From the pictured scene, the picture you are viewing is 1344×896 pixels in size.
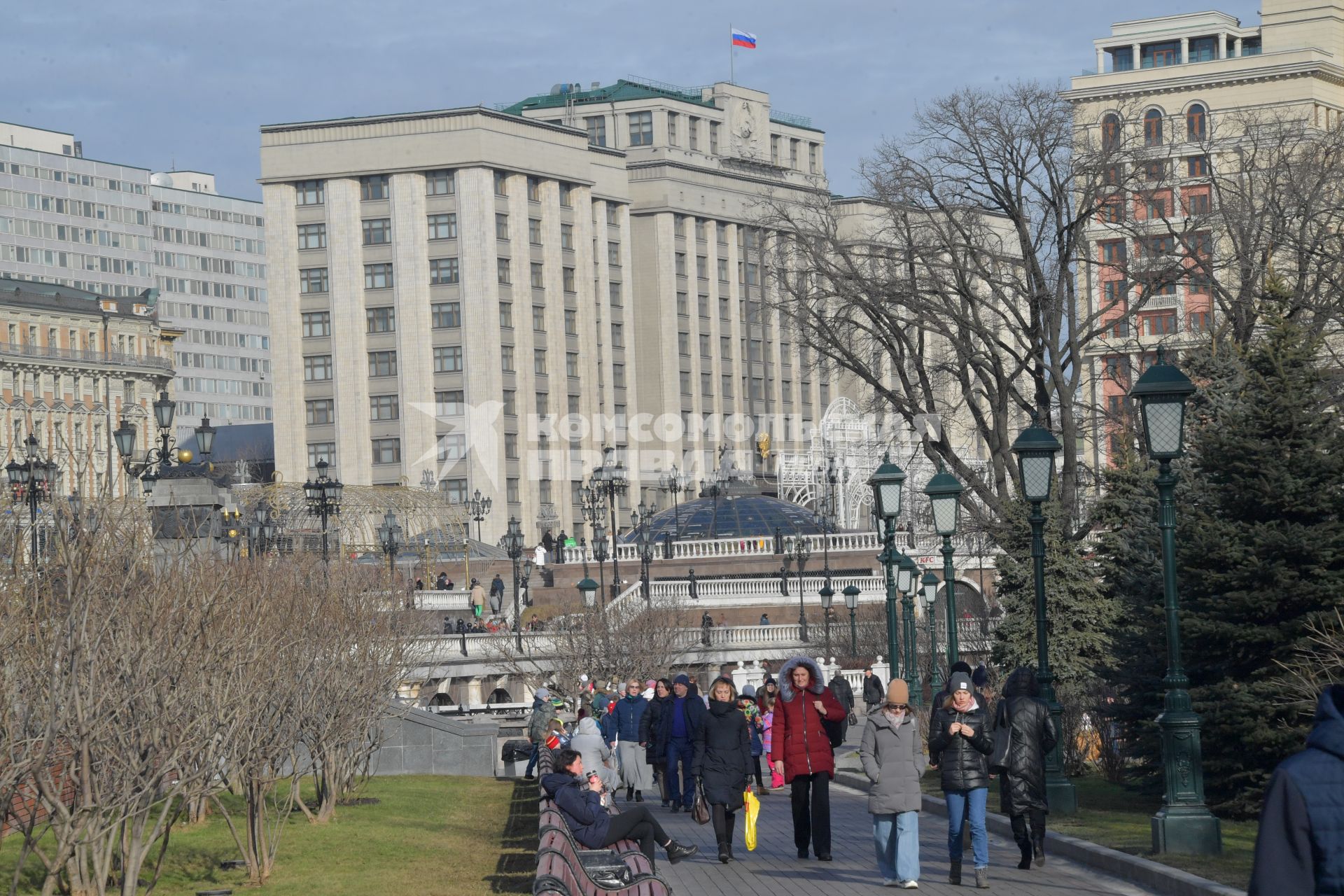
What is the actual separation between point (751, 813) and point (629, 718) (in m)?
8.93

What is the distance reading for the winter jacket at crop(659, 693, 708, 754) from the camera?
23.6m

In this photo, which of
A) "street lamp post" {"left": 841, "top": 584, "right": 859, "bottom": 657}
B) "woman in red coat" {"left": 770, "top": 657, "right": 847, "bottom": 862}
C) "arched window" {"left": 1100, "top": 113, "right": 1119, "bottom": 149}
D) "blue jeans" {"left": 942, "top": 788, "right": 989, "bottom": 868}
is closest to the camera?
"blue jeans" {"left": 942, "top": 788, "right": 989, "bottom": 868}

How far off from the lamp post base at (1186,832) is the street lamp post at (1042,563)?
4587mm

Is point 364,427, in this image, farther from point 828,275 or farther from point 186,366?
point 828,275

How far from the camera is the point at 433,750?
122 feet

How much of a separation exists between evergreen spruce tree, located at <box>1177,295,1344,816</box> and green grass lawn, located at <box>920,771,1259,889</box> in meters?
0.95

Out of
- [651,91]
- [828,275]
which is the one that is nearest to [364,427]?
[651,91]

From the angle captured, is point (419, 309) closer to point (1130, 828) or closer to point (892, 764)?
point (1130, 828)

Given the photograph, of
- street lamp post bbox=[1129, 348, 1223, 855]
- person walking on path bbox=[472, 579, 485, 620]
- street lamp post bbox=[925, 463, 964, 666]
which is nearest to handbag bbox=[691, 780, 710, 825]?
street lamp post bbox=[1129, 348, 1223, 855]

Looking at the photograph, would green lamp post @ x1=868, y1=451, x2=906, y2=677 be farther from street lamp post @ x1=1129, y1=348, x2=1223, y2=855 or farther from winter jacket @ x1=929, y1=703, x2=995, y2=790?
winter jacket @ x1=929, y1=703, x2=995, y2=790

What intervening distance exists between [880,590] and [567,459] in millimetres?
56308

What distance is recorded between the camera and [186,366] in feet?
525

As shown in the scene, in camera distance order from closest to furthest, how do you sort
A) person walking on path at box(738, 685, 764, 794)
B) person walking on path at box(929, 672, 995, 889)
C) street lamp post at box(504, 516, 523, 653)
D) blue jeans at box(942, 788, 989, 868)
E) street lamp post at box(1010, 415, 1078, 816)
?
blue jeans at box(942, 788, 989, 868)
person walking on path at box(929, 672, 995, 889)
street lamp post at box(1010, 415, 1078, 816)
person walking on path at box(738, 685, 764, 794)
street lamp post at box(504, 516, 523, 653)

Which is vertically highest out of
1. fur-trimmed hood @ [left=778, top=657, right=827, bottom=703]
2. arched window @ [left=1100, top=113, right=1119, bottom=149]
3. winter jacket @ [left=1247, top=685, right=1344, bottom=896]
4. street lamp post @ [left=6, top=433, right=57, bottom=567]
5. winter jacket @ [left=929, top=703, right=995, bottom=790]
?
arched window @ [left=1100, top=113, right=1119, bottom=149]
